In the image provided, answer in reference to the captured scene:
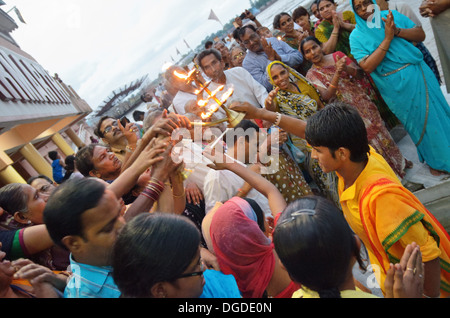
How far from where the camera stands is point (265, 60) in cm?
503

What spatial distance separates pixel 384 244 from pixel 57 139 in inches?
779

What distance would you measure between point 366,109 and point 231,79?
6.42 feet

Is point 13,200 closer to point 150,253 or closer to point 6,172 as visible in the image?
point 150,253

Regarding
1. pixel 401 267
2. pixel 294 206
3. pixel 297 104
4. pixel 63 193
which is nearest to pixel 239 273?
pixel 294 206

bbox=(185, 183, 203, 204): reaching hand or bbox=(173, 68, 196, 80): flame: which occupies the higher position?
bbox=(173, 68, 196, 80): flame

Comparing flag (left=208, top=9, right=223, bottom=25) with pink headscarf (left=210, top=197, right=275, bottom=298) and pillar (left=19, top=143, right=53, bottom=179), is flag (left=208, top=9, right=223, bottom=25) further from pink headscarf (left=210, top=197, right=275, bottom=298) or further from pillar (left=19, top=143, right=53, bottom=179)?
pink headscarf (left=210, top=197, right=275, bottom=298)

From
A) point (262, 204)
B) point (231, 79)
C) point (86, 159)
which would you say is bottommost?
point (262, 204)

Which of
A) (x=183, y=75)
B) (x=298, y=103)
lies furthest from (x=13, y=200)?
(x=298, y=103)

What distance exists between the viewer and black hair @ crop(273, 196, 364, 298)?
3.64 ft

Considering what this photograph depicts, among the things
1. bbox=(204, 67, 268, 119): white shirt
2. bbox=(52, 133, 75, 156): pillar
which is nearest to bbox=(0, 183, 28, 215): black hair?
bbox=(204, 67, 268, 119): white shirt

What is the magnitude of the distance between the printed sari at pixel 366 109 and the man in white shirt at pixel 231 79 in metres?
0.82

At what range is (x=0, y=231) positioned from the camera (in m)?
2.03

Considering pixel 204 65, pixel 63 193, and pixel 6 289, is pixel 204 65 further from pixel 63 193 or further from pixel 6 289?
pixel 6 289

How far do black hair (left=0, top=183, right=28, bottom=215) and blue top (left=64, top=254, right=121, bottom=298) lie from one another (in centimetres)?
119
